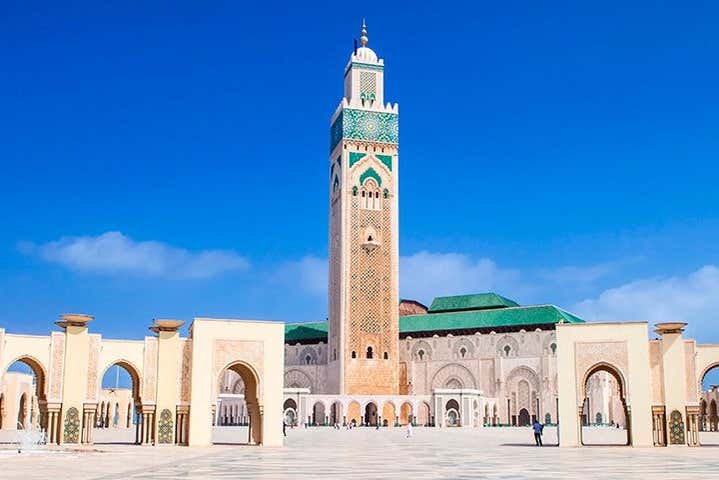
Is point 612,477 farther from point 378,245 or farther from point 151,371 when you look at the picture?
point 378,245

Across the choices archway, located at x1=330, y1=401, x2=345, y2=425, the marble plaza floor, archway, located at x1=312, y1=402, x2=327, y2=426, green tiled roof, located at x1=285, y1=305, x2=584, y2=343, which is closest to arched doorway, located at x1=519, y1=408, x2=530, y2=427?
green tiled roof, located at x1=285, y1=305, x2=584, y2=343

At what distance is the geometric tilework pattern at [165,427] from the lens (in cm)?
2019

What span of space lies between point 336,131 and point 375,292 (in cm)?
898

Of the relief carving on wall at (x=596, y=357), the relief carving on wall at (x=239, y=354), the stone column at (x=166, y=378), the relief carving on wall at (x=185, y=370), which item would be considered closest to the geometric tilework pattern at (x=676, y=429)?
the relief carving on wall at (x=596, y=357)

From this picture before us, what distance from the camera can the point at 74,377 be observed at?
2028 cm

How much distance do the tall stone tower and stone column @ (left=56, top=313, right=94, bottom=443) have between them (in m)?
26.9

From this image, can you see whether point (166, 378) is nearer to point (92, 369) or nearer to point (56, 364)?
point (92, 369)

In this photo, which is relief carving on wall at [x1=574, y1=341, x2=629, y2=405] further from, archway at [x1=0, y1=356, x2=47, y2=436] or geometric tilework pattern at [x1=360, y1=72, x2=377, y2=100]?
geometric tilework pattern at [x1=360, y1=72, x2=377, y2=100]

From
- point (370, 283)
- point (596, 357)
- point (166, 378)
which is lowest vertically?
point (166, 378)

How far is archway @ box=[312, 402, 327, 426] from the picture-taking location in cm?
4562

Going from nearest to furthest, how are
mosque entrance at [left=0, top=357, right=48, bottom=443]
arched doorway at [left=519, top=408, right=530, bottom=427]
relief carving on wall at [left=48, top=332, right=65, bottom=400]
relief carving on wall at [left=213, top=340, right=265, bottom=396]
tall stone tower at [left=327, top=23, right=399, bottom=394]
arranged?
1. relief carving on wall at [left=48, top=332, right=65, bottom=400]
2. relief carving on wall at [left=213, top=340, right=265, bottom=396]
3. mosque entrance at [left=0, top=357, right=48, bottom=443]
4. tall stone tower at [left=327, top=23, right=399, bottom=394]
5. arched doorway at [left=519, top=408, right=530, bottom=427]

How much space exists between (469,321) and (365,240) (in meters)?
8.04

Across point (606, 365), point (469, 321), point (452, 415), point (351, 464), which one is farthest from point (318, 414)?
point (351, 464)

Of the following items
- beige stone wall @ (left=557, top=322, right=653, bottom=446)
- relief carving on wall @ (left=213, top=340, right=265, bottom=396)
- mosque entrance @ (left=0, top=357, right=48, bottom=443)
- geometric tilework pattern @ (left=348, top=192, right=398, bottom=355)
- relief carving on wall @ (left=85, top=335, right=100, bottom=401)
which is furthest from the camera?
geometric tilework pattern @ (left=348, top=192, right=398, bottom=355)
